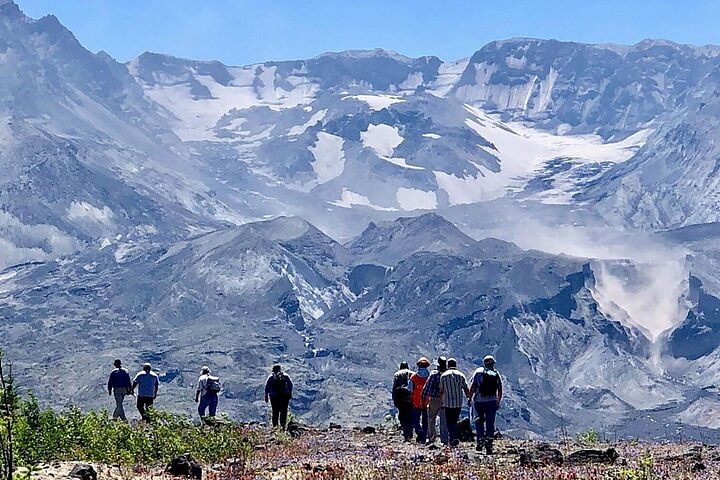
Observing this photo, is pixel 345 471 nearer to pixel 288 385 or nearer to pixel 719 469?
pixel 719 469

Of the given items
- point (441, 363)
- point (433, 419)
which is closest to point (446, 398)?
point (441, 363)

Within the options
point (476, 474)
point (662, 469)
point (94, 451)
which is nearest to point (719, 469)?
point (662, 469)

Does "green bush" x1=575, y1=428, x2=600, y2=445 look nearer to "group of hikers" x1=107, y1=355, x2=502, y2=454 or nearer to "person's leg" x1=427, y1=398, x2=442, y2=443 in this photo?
"group of hikers" x1=107, y1=355, x2=502, y2=454

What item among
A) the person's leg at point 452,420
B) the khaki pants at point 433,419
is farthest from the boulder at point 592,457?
the khaki pants at point 433,419

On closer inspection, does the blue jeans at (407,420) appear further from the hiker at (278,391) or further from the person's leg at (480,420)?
the hiker at (278,391)

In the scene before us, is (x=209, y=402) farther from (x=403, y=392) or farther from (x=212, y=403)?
(x=403, y=392)

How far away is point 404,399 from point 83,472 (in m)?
16.2

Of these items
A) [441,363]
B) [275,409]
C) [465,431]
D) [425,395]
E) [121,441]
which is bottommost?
[121,441]

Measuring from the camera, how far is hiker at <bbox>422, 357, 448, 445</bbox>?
34375mm

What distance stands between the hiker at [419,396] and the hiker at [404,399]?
18 cm

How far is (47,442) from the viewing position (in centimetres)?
2561

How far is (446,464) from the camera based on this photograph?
25.6 m

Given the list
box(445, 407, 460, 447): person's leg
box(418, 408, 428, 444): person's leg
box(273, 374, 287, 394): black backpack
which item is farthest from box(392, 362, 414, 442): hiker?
box(273, 374, 287, 394): black backpack

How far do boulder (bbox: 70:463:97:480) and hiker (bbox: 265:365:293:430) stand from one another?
61.9 ft
